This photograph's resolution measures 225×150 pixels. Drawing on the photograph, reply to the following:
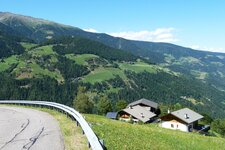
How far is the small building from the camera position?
106 m

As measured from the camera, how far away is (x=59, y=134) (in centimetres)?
1844

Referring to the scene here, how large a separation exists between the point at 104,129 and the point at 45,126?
3945 millimetres

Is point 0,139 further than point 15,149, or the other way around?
point 0,139

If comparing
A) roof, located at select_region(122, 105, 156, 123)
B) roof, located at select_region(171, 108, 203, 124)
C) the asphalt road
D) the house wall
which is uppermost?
the asphalt road

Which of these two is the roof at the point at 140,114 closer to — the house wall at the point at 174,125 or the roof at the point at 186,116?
the house wall at the point at 174,125

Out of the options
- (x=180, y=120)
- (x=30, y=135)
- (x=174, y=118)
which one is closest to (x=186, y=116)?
(x=180, y=120)

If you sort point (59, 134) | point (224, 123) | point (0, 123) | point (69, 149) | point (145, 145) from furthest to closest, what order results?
1. point (224, 123)
2. point (0, 123)
3. point (59, 134)
4. point (145, 145)
5. point (69, 149)

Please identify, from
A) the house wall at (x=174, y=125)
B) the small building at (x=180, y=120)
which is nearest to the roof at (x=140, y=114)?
the house wall at (x=174, y=125)

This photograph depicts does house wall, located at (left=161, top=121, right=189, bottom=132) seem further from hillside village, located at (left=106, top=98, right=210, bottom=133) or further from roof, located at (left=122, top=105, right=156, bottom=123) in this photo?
roof, located at (left=122, top=105, right=156, bottom=123)

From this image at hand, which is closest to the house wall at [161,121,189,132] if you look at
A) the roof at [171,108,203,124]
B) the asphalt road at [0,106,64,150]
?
the roof at [171,108,203,124]

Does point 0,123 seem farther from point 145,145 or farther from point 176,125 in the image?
point 176,125

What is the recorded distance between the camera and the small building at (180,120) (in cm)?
10550

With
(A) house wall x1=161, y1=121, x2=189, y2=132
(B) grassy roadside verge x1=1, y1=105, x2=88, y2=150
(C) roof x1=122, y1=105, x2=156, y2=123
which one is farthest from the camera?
(C) roof x1=122, y1=105, x2=156, y2=123

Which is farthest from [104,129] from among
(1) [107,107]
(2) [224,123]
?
(1) [107,107]
